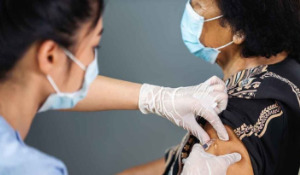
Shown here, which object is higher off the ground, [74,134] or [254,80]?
[254,80]

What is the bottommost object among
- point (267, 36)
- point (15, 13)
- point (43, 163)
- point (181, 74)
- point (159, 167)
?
point (159, 167)

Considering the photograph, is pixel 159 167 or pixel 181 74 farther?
pixel 181 74

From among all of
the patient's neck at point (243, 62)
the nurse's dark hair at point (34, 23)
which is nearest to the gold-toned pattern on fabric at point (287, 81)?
the patient's neck at point (243, 62)

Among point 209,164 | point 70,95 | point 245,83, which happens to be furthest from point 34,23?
point 245,83

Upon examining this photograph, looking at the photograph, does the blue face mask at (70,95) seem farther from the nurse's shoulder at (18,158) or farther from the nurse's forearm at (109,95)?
the nurse's forearm at (109,95)

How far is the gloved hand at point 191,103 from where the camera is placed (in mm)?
1290

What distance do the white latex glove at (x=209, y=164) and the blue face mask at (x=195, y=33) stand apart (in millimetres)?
472

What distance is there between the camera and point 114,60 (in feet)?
7.45

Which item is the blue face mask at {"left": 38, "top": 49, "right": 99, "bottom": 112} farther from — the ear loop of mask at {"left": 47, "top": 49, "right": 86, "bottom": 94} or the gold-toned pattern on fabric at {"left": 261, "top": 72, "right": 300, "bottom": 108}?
the gold-toned pattern on fabric at {"left": 261, "top": 72, "right": 300, "bottom": 108}

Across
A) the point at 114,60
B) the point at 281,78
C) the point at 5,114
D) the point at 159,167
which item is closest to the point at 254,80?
the point at 281,78

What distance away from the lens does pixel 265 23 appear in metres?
1.41

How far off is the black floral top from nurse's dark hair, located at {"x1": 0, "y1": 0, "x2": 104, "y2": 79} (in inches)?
24.9

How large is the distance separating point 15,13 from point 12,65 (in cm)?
11

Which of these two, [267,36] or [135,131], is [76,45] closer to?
[267,36]
